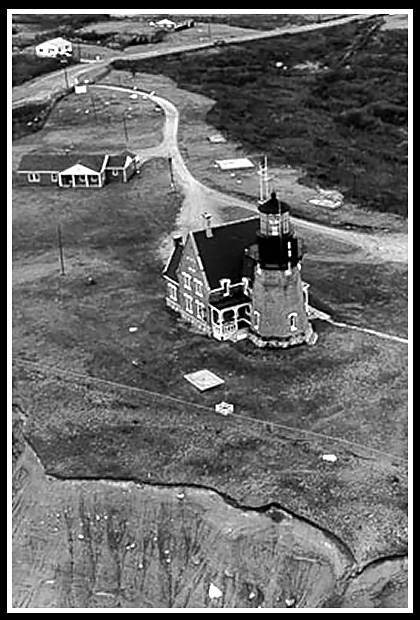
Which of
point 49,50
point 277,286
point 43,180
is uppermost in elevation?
point 49,50

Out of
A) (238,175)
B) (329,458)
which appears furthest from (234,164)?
(329,458)

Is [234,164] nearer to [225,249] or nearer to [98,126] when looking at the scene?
[98,126]

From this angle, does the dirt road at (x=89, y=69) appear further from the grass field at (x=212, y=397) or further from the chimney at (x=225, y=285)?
the chimney at (x=225, y=285)

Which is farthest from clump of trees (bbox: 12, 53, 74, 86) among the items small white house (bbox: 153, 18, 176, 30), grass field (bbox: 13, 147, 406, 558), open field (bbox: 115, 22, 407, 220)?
grass field (bbox: 13, 147, 406, 558)

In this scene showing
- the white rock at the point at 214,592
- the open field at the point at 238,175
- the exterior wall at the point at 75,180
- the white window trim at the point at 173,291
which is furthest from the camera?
the exterior wall at the point at 75,180

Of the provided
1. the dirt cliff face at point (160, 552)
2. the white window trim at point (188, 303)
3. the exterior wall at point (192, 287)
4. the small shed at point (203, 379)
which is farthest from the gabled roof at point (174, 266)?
the dirt cliff face at point (160, 552)

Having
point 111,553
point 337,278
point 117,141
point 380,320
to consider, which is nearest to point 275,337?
point 380,320

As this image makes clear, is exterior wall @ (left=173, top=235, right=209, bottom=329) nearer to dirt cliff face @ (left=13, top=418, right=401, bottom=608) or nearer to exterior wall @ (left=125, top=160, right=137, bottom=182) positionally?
dirt cliff face @ (left=13, top=418, right=401, bottom=608)
